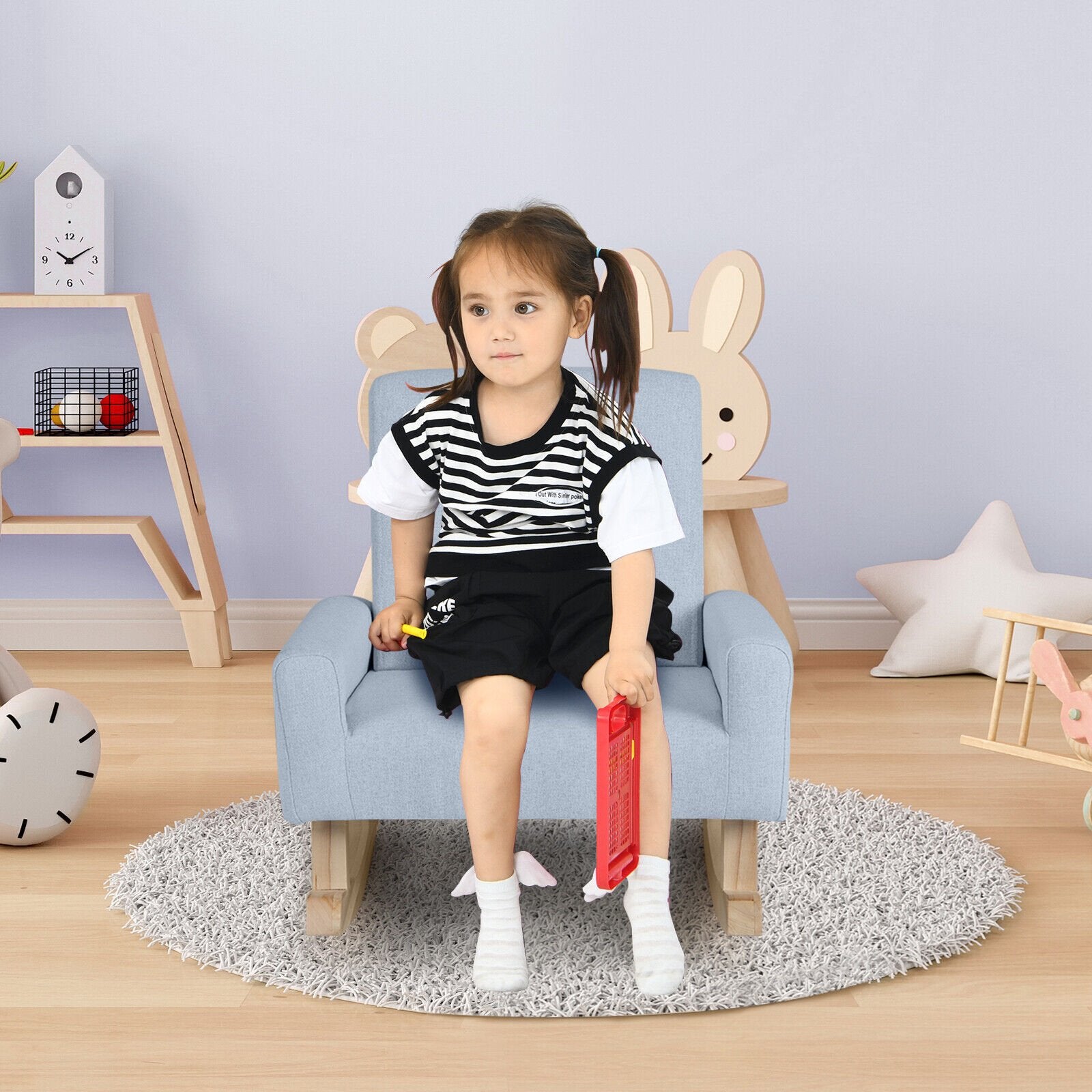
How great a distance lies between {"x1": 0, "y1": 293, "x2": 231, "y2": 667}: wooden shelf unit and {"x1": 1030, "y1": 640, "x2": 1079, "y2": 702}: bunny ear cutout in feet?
5.73

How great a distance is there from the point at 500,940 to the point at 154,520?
1.86m

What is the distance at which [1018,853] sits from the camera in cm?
173

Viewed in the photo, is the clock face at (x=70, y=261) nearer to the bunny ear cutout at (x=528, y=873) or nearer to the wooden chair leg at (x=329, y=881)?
the wooden chair leg at (x=329, y=881)

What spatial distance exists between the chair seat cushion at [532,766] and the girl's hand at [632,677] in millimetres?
86

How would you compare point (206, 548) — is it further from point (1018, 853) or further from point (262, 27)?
point (1018, 853)

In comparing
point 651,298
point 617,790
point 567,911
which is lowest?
point 567,911

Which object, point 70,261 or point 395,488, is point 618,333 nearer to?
point 395,488

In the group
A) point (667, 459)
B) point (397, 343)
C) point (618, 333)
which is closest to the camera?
point (618, 333)

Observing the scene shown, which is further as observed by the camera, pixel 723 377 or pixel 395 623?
pixel 723 377

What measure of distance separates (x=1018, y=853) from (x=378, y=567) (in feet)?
3.14

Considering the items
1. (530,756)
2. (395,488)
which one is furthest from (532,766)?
(395,488)

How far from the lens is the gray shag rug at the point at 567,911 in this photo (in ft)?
4.36

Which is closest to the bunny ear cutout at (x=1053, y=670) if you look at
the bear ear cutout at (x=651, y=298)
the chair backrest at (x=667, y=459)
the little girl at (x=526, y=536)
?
the chair backrest at (x=667, y=459)

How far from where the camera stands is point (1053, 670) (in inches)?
69.9
